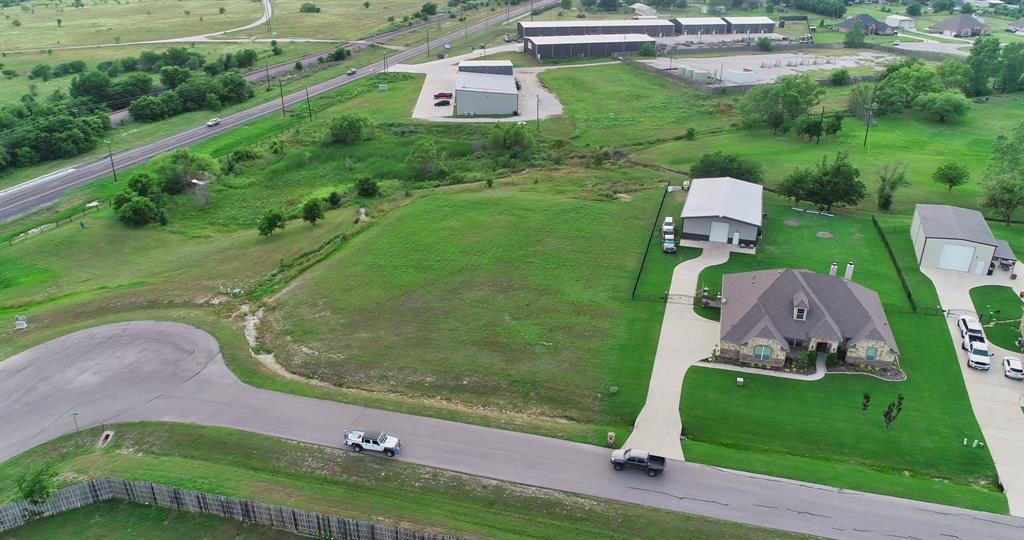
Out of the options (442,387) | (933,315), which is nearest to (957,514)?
(933,315)

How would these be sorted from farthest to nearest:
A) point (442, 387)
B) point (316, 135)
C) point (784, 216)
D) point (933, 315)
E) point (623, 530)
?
point (316, 135)
point (784, 216)
point (933, 315)
point (442, 387)
point (623, 530)

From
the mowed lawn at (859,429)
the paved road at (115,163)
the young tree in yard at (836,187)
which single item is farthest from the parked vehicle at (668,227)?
the paved road at (115,163)

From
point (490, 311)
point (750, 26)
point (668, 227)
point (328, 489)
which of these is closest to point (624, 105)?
point (668, 227)

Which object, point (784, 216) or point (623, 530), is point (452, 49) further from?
point (623, 530)

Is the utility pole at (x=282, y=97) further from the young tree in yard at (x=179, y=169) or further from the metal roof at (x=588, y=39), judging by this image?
the metal roof at (x=588, y=39)

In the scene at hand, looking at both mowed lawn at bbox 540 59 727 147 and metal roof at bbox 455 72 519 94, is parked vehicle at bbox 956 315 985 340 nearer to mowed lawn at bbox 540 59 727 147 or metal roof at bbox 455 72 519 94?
mowed lawn at bbox 540 59 727 147
